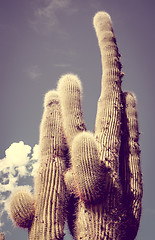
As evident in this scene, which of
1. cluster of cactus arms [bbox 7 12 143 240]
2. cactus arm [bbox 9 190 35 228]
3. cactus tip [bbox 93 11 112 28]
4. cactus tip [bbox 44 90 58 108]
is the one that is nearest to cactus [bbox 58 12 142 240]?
cluster of cactus arms [bbox 7 12 143 240]

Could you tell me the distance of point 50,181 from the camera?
4.16 metres

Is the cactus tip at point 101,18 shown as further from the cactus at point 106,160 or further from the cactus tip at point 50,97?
the cactus tip at point 50,97

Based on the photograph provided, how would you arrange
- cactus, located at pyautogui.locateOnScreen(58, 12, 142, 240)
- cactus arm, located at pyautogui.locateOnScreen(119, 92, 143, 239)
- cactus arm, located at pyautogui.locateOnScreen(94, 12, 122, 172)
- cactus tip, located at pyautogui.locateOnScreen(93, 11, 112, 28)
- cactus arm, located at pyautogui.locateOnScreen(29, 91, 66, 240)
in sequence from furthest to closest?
cactus tip, located at pyautogui.locateOnScreen(93, 11, 112, 28), cactus arm, located at pyautogui.locateOnScreen(94, 12, 122, 172), cactus arm, located at pyautogui.locateOnScreen(119, 92, 143, 239), cactus, located at pyautogui.locateOnScreen(58, 12, 142, 240), cactus arm, located at pyautogui.locateOnScreen(29, 91, 66, 240)

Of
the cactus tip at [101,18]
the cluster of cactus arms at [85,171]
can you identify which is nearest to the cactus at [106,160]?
the cluster of cactus arms at [85,171]

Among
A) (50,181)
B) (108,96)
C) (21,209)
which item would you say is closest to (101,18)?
(108,96)

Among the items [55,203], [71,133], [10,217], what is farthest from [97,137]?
[10,217]

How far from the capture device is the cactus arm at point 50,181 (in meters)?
3.88

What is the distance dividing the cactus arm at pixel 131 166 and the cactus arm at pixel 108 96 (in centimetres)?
25

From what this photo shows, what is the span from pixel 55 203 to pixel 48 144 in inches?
35.5

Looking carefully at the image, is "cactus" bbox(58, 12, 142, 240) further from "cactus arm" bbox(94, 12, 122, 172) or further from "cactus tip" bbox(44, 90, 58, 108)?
"cactus tip" bbox(44, 90, 58, 108)

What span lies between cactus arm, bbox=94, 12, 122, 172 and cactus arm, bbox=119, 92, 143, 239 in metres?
0.25

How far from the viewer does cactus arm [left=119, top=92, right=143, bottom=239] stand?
4445 millimetres

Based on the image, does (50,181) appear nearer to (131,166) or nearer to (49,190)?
(49,190)

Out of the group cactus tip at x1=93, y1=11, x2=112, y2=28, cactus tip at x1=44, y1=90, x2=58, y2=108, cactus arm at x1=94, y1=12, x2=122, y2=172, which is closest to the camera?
→ cactus arm at x1=94, y1=12, x2=122, y2=172
